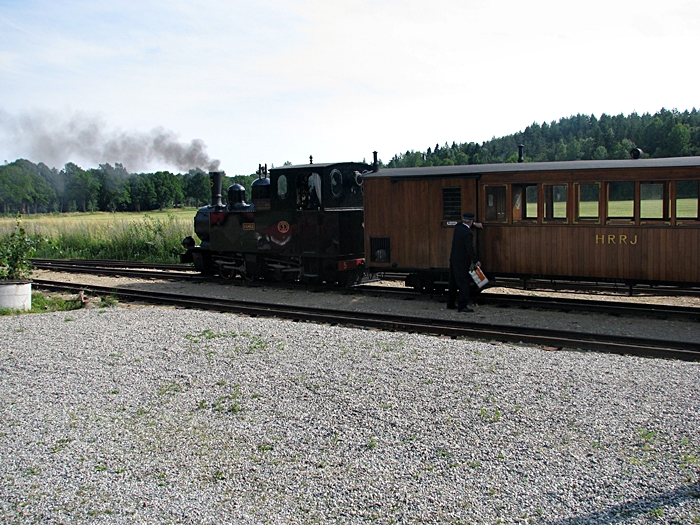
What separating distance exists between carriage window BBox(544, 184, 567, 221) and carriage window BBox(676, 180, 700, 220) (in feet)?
6.06

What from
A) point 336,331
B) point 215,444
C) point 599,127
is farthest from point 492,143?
point 215,444

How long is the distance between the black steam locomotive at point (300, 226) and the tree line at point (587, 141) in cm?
2882

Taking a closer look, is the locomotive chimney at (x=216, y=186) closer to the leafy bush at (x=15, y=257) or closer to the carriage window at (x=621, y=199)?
the leafy bush at (x=15, y=257)

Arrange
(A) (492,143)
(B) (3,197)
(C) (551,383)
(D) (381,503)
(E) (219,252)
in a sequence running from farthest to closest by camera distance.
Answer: (B) (3,197) < (A) (492,143) < (E) (219,252) < (C) (551,383) < (D) (381,503)

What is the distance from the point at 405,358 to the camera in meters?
7.96

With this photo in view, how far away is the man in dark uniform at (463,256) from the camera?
1140 cm

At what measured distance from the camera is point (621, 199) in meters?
11.0

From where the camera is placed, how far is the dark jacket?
37.3 ft

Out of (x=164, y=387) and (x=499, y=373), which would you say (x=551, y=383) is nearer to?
(x=499, y=373)

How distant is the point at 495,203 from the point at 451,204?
0.86m

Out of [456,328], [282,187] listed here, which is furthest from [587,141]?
[456,328]

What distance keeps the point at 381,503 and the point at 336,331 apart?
5.40 m

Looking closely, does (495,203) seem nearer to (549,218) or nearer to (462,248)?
(549,218)

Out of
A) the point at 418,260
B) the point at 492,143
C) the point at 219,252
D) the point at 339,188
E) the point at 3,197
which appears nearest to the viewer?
the point at 418,260
